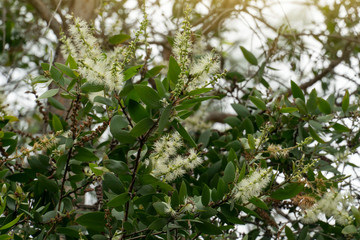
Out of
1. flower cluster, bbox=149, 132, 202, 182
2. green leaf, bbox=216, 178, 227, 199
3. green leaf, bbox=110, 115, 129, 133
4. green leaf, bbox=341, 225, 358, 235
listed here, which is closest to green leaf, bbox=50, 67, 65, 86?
green leaf, bbox=110, 115, 129, 133

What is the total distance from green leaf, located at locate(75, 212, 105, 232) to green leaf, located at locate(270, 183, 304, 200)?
0.53m

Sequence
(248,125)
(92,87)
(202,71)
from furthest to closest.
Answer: (248,125), (92,87), (202,71)

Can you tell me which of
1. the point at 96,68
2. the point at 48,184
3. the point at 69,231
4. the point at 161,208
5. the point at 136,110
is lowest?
the point at 69,231

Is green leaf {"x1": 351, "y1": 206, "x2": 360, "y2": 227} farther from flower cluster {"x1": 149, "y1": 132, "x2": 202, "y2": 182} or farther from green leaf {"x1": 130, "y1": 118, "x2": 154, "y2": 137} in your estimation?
green leaf {"x1": 130, "y1": 118, "x2": 154, "y2": 137}

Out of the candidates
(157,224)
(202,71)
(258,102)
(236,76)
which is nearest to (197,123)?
(236,76)

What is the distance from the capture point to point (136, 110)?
1345 millimetres

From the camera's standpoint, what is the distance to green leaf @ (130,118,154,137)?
1.26m

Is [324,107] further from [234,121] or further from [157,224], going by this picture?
[157,224]

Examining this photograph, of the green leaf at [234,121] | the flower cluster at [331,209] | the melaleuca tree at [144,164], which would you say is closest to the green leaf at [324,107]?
the melaleuca tree at [144,164]

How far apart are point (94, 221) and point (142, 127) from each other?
341mm

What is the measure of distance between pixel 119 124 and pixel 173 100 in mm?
207

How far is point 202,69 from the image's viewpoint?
3.86ft

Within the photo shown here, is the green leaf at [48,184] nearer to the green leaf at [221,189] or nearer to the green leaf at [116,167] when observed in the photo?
the green leaf at [116,167]

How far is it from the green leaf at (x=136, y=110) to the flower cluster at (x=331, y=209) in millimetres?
774
